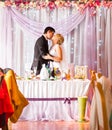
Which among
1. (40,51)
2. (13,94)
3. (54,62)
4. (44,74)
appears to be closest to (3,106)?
(13,94)

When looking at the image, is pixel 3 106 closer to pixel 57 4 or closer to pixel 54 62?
pixel 54 62

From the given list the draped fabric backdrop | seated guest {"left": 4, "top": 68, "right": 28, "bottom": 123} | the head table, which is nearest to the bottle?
the head table

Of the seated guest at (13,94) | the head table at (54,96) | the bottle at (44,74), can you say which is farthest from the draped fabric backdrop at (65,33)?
the seated guest at (13,94)

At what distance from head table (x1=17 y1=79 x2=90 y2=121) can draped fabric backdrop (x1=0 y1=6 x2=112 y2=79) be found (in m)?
1.81

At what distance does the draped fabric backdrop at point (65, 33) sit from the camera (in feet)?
29.3

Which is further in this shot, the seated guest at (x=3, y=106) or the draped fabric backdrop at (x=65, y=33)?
the draped fabric backdrop at (x=65, y=33)

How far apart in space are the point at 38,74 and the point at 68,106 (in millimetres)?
975

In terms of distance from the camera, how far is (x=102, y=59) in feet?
29.7

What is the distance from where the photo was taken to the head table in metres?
7.13

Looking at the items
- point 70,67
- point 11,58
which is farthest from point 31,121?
point 11,58

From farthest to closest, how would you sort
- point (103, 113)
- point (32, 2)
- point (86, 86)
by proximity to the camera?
point (32, 2) → point (86, 86) → point (103, 113)

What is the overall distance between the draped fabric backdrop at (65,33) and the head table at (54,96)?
71.4 inches

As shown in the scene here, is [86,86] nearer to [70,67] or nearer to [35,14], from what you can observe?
[70,67]

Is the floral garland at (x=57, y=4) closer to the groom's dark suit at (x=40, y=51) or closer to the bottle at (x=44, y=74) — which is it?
the groom's dark suit at (x=40, y=51)
